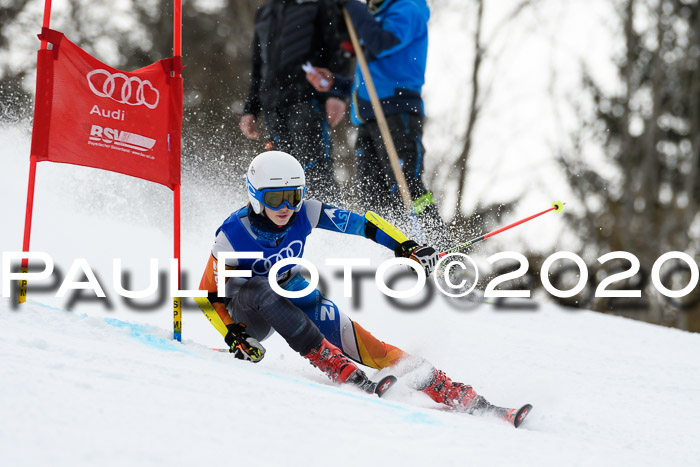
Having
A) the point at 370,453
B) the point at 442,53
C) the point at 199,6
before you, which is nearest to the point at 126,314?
the point at 370,453

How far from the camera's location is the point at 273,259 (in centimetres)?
397

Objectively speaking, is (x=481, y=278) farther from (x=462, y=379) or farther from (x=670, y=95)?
(x=670, y=95)

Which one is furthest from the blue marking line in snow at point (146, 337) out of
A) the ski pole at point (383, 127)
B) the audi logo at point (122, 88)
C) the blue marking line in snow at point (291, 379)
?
the ski pole at point (383, 127)

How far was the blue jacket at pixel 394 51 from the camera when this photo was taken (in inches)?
213

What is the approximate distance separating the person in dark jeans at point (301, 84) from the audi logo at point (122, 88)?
72.9 inches

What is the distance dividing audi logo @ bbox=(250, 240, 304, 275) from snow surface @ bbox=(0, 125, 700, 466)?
50 cm

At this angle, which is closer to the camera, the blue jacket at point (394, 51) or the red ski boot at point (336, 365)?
the red ski boot at point (336, 365)

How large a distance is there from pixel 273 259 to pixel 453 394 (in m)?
1.12

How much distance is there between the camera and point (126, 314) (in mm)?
5191

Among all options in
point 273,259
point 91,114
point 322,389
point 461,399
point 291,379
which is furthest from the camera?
point 273,259

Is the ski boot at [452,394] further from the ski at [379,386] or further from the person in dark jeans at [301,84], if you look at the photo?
the person in dark jeans at [301,84]

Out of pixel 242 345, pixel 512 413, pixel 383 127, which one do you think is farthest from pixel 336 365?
pixel 383 127

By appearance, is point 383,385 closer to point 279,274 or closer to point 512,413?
point 512,413

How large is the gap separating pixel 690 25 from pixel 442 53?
5.84 meters
